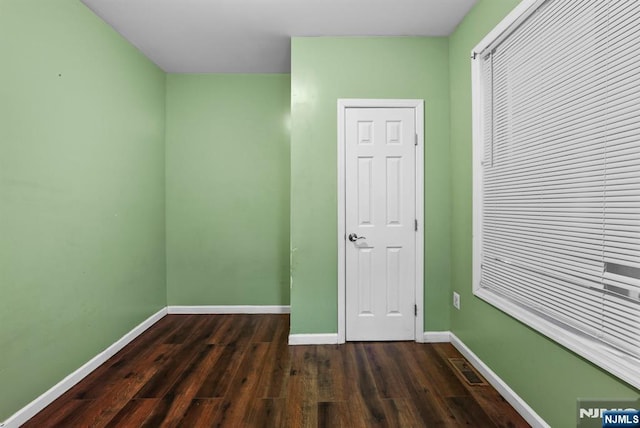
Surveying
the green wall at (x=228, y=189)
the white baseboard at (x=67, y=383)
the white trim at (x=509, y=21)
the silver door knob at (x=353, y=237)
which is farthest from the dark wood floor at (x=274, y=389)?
the white trim at (x=509, y=21)

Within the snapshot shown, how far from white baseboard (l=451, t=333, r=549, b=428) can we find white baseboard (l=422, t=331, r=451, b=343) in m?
0.16

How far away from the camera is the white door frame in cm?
274

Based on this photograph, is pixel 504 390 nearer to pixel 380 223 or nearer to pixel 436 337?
pixel 436 337

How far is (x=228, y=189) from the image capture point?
3547 millimetres

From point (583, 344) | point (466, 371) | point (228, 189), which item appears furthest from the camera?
point (228, 189)

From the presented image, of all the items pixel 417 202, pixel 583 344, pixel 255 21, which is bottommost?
pixel 583 344

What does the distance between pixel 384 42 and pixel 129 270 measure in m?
3.16

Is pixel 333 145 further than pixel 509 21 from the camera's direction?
Yes

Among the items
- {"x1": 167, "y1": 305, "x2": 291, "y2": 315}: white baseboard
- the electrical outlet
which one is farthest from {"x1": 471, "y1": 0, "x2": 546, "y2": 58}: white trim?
{"x1": 167, "y1": 305, "x2": 291, "y2": 315}: white baseboard

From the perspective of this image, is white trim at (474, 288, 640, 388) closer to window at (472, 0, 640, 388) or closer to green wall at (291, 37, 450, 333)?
window at (472, 0, 640, 388)

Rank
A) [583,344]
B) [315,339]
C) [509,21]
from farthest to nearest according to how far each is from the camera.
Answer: [315,339] → [509,21] → [583,344]

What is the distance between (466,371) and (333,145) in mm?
2105

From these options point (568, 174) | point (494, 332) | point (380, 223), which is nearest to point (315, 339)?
point (380, 223)

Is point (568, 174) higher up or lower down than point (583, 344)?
higher up
